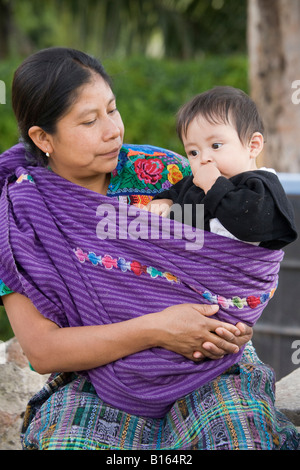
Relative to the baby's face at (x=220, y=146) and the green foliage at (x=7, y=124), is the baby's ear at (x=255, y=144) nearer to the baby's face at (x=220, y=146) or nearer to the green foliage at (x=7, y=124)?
the baby's face at (x=220, y=146)

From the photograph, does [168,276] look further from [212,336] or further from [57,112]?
[57,112]

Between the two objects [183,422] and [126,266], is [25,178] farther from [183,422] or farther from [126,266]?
[183,422]

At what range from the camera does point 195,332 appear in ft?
7.00

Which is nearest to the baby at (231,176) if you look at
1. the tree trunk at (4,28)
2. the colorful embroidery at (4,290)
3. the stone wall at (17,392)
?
the colorful embroidery at (4,290)

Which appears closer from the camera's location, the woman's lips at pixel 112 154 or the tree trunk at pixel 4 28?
the woman's lips at pixel 112 154

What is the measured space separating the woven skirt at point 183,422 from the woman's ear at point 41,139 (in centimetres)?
79

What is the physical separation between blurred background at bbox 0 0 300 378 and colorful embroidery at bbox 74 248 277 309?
30.4 inches

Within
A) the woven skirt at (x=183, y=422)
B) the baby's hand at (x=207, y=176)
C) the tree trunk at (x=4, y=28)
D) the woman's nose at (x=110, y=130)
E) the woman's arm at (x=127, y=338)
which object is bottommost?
the tree trunk at (x=4, y=28)

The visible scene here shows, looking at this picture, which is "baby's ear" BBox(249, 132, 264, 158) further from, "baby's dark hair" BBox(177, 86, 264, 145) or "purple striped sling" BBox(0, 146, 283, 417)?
"purple striped sling" BBox(0, 146, 283, 417)

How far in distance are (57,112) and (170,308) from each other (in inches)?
29.1

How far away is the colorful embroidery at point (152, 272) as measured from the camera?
85.7 inches

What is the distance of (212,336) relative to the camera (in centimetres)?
214

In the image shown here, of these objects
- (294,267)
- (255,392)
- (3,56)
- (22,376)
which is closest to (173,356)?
(255,392)

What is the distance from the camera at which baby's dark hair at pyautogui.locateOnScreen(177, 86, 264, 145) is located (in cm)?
215
